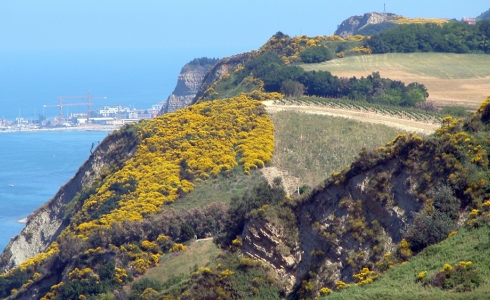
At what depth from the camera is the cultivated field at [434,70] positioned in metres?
66.2

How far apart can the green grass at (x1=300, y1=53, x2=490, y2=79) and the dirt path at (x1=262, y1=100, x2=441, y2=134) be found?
13.1m

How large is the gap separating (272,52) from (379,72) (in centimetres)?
1373

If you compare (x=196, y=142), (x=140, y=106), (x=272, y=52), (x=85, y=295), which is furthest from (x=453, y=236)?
(x=140, y=106)

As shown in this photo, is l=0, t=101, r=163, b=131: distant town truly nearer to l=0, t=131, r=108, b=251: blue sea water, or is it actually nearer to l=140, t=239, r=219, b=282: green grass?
l=0, t=131, r=108, b=251: blue sea water

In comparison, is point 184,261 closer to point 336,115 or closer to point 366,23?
point 336,115

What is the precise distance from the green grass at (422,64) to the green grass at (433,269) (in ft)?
157

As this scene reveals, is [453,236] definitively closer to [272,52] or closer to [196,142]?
[196,142]

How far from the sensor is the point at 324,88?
6744 centimetres

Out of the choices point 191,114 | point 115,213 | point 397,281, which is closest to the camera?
point 397,281

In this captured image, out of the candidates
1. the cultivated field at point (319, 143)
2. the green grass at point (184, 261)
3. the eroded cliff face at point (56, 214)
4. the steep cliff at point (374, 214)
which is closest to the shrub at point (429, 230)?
the steep cliff at point (374, 214)

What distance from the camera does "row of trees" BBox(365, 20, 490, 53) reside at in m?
80.3

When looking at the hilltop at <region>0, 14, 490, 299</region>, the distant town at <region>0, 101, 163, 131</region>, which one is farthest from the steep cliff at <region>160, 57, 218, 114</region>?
the hilltop at <region>0, 14, 490, 299</region>

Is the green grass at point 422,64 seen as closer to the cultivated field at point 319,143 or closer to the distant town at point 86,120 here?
the cultivated field at point 319,143

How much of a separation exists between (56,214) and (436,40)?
115ft
